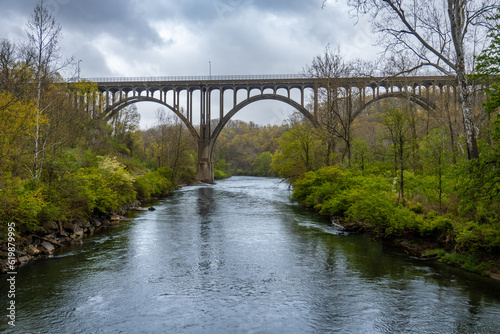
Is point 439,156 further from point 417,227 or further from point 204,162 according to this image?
point 204,162

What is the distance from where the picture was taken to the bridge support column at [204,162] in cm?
4909

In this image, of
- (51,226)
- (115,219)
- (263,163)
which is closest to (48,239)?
(51,226)

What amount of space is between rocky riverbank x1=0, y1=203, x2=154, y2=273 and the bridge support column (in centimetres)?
3294

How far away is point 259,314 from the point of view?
6746 millimetres

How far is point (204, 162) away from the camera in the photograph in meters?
49.4

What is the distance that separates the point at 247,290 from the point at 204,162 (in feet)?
139

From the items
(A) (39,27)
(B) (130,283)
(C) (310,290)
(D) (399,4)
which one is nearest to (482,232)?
(C) (310,290)

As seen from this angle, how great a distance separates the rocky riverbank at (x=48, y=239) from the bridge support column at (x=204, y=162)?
3294cm

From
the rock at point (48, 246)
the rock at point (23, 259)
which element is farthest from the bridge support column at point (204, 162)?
the rock at point (23, 259)

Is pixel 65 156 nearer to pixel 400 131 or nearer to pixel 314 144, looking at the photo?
pixel 400 131

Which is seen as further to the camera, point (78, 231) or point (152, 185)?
point (152, 185)

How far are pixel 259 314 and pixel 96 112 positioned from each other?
152 feet

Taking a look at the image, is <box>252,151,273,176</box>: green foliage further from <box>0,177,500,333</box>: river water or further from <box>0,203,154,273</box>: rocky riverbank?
<box>0,177,500,333</box>: river water

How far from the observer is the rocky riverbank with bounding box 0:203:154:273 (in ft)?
31.5
